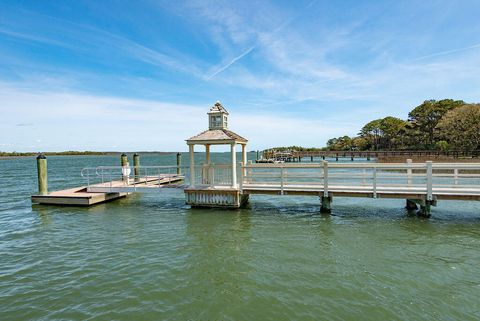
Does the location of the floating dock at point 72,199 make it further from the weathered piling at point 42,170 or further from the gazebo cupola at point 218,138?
the gazebo cupola at point 218,138

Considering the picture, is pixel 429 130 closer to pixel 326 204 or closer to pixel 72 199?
pixel 326 204

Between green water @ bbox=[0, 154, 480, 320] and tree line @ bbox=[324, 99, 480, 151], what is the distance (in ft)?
147

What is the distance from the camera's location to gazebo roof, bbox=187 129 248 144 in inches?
536

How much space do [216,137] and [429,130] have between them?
6750 cm

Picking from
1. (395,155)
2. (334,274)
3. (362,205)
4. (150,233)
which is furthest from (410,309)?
(395,155)

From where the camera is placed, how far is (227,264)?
779 centimetres

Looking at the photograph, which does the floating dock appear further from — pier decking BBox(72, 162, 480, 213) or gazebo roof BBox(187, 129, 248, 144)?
gazebo roof BBox(187, 129, 248, 144)

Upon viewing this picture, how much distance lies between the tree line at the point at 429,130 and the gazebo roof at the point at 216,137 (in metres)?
48.7

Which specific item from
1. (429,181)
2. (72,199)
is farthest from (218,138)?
(429,181)

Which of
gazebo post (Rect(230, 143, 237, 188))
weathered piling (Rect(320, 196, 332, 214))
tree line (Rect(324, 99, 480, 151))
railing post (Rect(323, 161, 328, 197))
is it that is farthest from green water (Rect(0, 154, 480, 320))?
tree line (Rect(324, 99, 480, 151))

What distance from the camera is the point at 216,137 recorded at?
13.9 metres

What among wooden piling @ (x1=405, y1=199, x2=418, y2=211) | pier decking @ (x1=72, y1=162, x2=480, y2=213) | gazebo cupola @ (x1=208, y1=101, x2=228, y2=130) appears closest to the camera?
pier decking @ (x1=72, y1=162, x2=480, y2=213)

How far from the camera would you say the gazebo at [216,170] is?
13789 mm

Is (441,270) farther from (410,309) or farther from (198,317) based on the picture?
(198,317)
